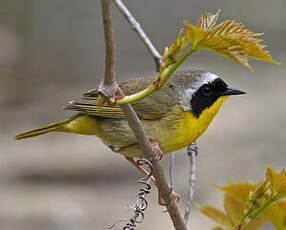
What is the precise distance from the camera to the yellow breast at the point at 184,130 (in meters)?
2.55

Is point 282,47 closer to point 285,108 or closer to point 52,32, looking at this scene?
point 285,108

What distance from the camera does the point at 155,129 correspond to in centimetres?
263

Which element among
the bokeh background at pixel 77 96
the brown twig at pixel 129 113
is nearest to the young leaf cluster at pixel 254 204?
the brown twig at pixel 129 113

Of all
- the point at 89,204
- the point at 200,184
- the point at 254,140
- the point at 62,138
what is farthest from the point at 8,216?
the point at 254,140

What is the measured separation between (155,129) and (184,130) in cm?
15

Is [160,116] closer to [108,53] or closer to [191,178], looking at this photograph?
[191,178]

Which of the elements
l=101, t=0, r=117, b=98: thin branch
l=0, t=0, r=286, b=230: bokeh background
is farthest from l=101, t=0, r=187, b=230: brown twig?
l=0, t=0, r=286, b=230: bokeh background

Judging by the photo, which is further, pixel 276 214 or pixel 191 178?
pixel 191 178

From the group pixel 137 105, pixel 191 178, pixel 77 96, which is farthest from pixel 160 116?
pixel 77 96

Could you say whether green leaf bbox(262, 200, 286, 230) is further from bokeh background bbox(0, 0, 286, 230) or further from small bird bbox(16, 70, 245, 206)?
bokeh background bbox(0, 0, 286, 230)

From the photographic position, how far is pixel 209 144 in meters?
6.92

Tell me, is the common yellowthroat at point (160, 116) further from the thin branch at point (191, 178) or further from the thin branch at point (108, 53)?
the thin branch at point (108, 53)

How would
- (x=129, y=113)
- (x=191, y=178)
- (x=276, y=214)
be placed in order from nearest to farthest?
(x=129, y=113), (x=276, y=214), (x=191, y=178)

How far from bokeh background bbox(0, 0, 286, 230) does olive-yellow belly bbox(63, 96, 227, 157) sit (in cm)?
311
